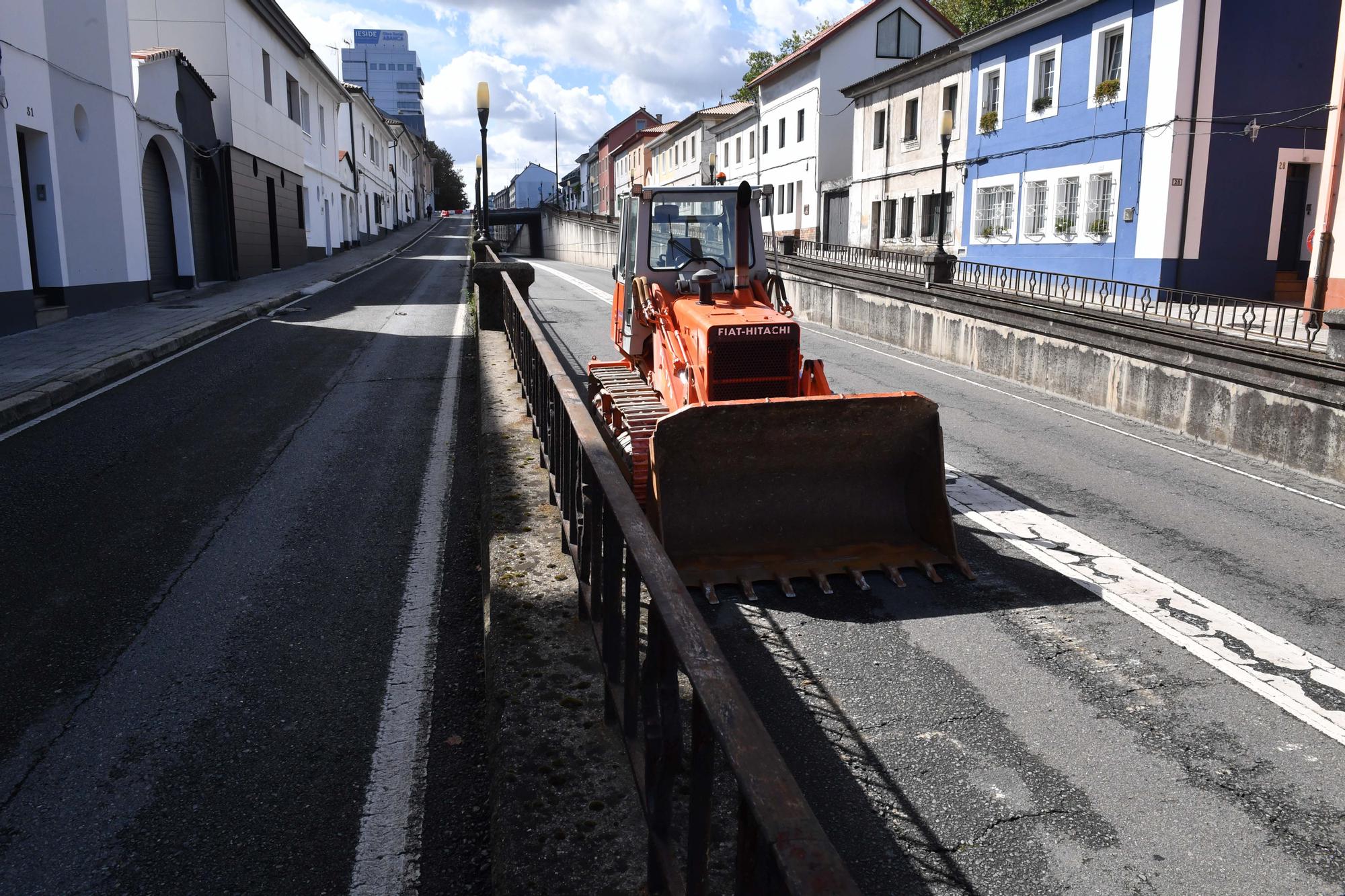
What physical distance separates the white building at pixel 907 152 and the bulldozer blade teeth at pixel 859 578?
26.3m

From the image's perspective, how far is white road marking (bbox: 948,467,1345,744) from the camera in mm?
4551

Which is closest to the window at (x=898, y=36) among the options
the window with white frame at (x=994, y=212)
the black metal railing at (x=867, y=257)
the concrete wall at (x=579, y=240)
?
the black metal railing at (x=867, y=257)

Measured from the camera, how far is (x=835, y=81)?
135 ft

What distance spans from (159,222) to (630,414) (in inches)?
805

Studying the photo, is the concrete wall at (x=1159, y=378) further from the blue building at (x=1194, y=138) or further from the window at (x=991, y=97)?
the window at (x=991, y=97)

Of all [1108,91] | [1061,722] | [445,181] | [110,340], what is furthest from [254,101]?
[445,181]

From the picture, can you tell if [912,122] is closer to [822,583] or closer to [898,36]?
[898,36]

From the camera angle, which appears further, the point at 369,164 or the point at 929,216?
the point at 369,164

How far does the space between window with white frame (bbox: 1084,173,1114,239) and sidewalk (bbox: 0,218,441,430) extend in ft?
65.3

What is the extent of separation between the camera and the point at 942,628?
17.0ft

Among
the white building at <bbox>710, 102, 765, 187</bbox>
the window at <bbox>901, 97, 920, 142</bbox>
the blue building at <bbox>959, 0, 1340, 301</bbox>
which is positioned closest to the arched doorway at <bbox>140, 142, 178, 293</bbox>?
the blue building at <bbox>959, 0, 1340, 301</bbox>

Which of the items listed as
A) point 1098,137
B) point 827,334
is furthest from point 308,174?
point 1098,137

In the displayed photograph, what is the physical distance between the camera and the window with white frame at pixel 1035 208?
26484 millimetres

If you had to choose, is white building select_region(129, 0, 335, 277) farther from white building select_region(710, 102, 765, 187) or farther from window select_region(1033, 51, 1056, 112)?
window select_region(1033, 51, 1056, 112)
